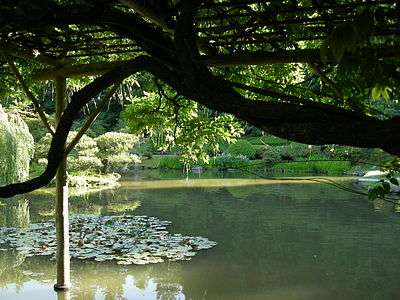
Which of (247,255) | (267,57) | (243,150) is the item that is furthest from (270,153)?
(267,57)

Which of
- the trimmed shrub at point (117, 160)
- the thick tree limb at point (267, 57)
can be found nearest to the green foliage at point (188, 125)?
the thick tree limb at point (267, 57)

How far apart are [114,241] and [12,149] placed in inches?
94.1

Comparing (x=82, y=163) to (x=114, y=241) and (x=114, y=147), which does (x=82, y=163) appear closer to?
(x=114, y=147)

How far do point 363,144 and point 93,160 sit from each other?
15.2 m

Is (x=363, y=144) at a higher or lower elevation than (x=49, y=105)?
lower

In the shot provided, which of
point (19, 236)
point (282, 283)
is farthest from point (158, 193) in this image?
point (282, 283)

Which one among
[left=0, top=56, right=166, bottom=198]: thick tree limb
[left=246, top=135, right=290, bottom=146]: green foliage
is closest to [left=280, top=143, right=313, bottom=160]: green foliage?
[left=246, top=135, right=290, bottom=146]: green foliage

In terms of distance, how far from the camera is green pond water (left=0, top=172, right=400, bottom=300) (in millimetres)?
5484

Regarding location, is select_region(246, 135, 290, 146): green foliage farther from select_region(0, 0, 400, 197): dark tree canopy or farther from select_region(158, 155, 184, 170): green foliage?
select_region(0, 0, 400, 197): dark tree canopy

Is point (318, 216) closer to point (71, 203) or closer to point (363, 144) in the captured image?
point (71, 203)

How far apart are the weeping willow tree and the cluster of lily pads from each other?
3.05 feet

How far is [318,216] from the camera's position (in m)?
10.0

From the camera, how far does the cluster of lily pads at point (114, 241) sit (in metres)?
6.76

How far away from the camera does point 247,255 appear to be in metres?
6.97
